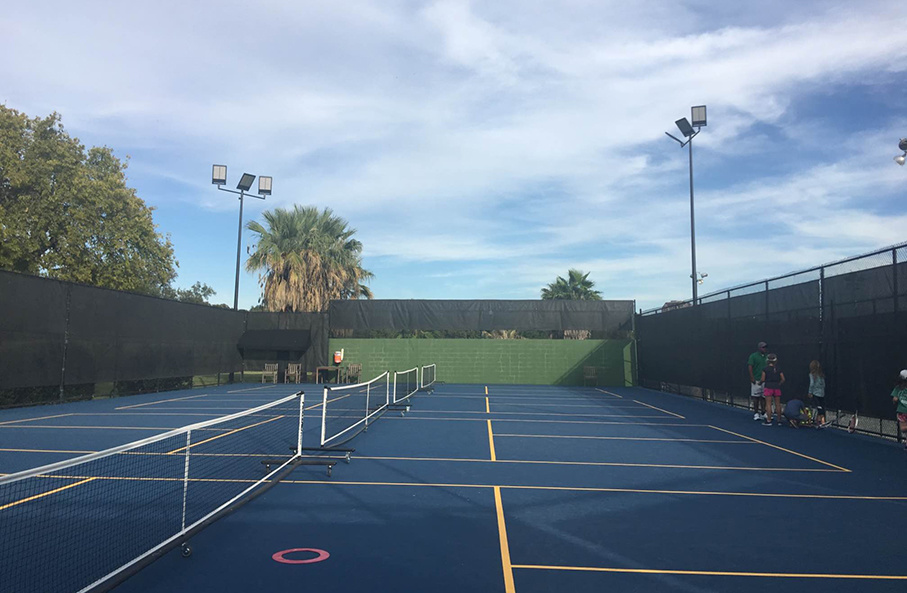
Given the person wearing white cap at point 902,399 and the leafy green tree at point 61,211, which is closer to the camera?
the person wearing white cap at point 902,399

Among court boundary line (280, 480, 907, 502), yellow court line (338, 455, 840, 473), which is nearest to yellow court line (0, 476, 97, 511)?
court boundary line (280, 480, 907, 502)

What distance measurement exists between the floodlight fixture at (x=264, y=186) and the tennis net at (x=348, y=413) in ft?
48.7

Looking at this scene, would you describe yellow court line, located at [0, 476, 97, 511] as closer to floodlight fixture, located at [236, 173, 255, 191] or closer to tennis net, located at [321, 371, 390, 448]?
tennis net, located at [321, 371, 390, 448]

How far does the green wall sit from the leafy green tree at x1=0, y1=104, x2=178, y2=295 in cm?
1090

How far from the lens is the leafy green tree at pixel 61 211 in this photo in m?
25.3

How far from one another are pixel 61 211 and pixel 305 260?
11472mm

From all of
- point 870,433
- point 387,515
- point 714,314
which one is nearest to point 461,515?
point 387,515

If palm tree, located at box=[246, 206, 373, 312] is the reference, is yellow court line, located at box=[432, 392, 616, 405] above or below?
below

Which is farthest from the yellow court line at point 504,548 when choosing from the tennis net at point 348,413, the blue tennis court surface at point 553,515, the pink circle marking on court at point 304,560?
the tennis net at point 348,413

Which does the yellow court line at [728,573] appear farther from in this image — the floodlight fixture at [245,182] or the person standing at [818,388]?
the floodlight fixture at [245,182]

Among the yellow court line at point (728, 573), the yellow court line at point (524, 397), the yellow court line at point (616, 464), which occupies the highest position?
the yellow court line at point (728, 573)

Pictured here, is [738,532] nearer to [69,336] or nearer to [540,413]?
[540,413]

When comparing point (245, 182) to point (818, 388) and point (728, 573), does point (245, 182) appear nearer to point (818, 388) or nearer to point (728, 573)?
point (818, 388)

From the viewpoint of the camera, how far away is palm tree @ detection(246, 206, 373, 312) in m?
32.1
